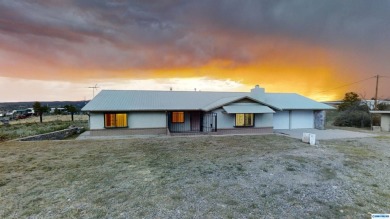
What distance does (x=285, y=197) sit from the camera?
611 cm

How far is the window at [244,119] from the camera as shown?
20531 mm

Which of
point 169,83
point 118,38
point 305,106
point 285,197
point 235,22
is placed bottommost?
point 285,197

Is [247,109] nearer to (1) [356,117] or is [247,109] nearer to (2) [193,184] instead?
(2) [193,184]

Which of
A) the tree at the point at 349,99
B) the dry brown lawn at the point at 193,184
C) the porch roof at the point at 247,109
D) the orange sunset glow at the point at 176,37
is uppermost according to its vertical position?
the orange sunset glow at the point at 176,37

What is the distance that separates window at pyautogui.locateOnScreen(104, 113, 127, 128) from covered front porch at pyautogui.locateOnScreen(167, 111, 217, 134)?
4.19 meters

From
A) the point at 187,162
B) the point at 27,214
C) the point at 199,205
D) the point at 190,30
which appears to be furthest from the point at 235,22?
the point at 27,214

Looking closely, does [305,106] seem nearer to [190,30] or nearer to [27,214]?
[190,30]

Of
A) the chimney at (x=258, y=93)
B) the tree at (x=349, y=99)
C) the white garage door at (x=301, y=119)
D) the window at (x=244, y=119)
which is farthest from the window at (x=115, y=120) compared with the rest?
the tree at (x=349, y=99)

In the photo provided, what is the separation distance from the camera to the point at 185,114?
71.4 ft

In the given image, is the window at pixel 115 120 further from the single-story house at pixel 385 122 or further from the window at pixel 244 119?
the single-story house at pixel 385 122

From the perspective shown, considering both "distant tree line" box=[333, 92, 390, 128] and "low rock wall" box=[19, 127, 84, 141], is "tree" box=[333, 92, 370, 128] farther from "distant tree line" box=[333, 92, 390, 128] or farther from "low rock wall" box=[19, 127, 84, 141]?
"low rock wall" box=[19, 127, 84, 141]

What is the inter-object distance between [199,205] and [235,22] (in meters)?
18.8

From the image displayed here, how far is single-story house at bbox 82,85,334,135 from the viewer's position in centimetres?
1888

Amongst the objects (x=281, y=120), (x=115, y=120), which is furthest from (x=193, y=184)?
(x=281, y=120)
